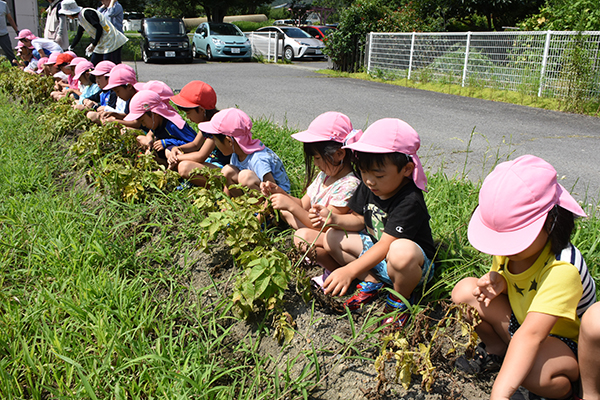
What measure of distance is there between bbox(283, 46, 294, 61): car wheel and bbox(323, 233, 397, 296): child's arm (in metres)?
19.4

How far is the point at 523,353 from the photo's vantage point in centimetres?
160

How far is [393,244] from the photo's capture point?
6.94 feet

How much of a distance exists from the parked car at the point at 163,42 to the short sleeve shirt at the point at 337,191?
54.3 feet

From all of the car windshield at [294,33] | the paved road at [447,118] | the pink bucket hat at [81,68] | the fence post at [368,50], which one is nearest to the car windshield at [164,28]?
the car windshield at [294,33]

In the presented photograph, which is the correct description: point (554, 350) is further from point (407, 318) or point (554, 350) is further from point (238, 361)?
point (238, 361)

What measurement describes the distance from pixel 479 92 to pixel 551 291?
966cm

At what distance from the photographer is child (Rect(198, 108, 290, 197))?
321 centimetres

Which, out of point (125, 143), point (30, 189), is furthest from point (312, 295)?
point (30, 189)

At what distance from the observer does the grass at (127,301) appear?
1957mm

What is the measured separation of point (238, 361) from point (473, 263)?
1276 mm

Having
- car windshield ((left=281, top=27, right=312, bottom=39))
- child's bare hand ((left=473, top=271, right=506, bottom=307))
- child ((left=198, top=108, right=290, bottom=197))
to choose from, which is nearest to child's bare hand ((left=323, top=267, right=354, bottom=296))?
child's bare hand ((left=473, top=271, right=506, bottom=307))

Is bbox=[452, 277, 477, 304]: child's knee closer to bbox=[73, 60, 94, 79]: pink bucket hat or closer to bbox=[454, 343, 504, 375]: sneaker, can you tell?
bbox=[454, 343, 504, 375]: sneaker

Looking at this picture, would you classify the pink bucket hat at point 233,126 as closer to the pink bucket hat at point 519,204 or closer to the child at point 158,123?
the child at point 158,123

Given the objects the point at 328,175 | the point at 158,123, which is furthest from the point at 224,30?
the point at 328,175
